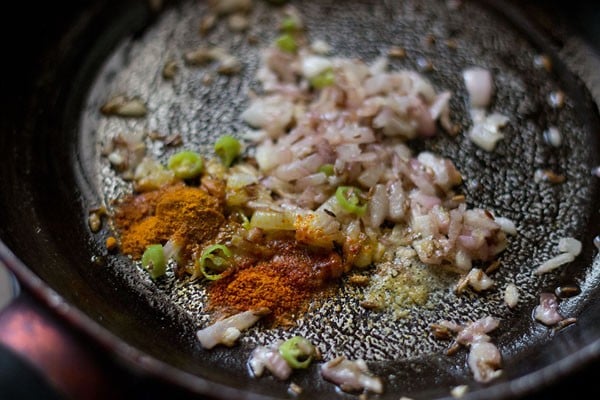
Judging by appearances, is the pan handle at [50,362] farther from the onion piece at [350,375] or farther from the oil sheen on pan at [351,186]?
the onion piece at [350,375]

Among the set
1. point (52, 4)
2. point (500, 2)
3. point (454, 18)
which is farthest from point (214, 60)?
point (500, 2)

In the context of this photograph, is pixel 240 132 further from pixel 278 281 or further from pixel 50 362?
pixel 50 362

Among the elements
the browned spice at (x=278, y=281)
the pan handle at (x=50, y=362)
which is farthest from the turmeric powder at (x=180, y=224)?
the pan handle at (x=50, y=362)

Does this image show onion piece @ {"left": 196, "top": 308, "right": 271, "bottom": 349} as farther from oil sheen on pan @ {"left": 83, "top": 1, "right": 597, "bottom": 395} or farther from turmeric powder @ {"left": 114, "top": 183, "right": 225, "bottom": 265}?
turmeric powder @ {"left": 114, "top": 183, "right": 225, "bottom": 265}

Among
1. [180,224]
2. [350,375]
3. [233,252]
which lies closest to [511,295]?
[350,375]

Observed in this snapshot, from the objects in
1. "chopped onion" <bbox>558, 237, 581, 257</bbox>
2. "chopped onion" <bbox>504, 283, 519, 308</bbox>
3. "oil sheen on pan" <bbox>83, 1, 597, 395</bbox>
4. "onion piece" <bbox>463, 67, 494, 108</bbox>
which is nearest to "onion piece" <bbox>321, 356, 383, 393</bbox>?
"oil sheen on pan" <bbox>83, 1, 597, 395</bbox>

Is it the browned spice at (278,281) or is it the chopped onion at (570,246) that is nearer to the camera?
the browned spice at (278,281)
